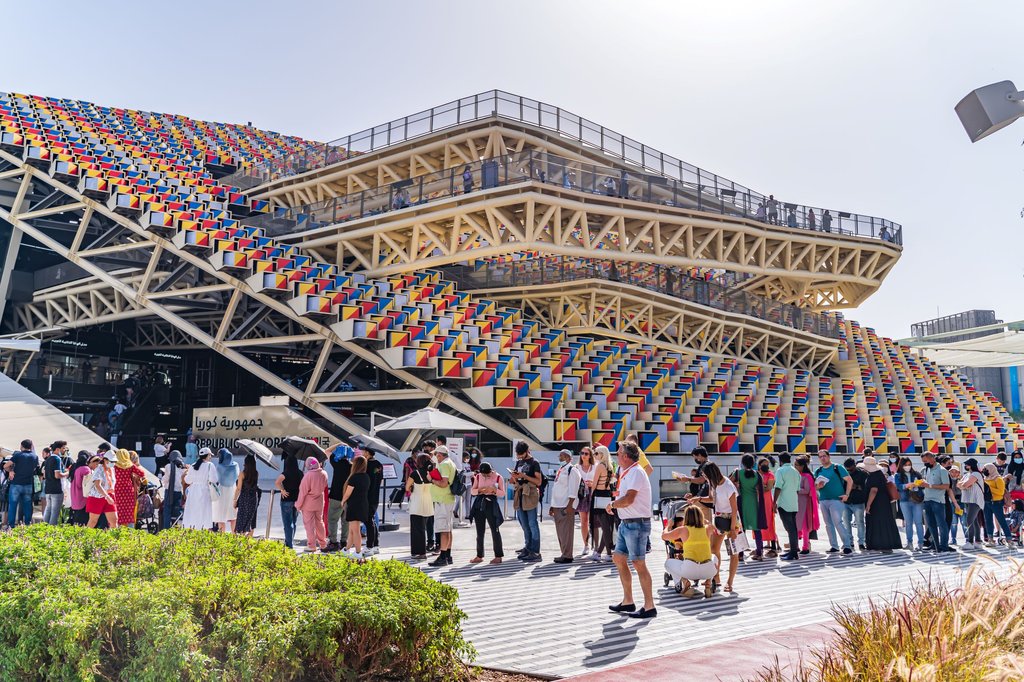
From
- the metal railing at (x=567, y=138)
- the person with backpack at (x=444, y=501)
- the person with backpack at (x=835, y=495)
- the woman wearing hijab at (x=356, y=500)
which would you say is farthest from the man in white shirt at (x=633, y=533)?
the metal railing at (x=567, y=138)

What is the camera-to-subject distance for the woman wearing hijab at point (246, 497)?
42.2 ft

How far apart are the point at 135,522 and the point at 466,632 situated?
827 centimetres

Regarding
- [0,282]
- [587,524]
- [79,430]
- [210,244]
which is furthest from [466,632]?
[0,282]

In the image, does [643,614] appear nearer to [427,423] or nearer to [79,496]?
[427,423]

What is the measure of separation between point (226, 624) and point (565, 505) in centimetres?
764

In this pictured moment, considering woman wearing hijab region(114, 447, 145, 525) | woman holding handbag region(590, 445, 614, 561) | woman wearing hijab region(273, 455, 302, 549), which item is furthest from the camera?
woman wearing hijab region(114, 447, 145, 525)

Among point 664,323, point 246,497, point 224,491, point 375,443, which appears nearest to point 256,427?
point 375,443

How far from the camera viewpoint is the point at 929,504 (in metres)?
13.5

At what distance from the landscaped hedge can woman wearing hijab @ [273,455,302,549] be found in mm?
6520

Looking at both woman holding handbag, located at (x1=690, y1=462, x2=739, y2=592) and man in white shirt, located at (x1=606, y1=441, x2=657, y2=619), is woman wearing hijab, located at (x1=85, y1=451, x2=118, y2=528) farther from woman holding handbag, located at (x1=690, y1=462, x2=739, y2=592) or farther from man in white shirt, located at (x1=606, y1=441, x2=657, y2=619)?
woman holding handbag, located at (x1=690, y1=462, x2=739, y2=592)

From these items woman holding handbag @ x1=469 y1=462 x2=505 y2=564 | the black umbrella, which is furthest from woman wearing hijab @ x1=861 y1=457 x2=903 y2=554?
the black umbrella

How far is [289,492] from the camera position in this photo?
42.1 ft

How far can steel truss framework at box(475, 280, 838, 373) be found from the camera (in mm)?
31219

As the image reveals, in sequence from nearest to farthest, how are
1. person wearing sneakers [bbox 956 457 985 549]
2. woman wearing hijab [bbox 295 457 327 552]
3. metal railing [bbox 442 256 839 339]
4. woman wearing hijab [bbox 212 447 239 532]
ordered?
woman wearing hijab [bbox 295 457 327 552], woman wearing hijab [bbox 212 447 239 532], person wearing sneakers [bbox 956 457 985 549], metal railing [bbox 442 256 839 339]
